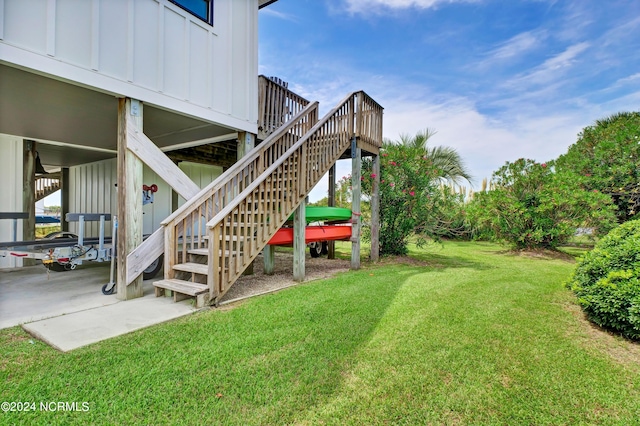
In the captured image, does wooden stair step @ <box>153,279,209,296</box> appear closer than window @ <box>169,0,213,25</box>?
Yes

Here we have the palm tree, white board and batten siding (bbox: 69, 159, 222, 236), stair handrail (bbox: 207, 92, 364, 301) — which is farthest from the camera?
the palm tree

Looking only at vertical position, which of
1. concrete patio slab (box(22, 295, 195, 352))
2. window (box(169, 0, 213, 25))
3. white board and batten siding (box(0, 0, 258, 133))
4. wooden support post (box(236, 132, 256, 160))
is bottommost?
concrete patio slab (box(22, 295, 195, 352))

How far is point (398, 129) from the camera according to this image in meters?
14.0

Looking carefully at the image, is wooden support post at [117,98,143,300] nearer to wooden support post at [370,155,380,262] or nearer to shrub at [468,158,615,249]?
wooden support post at [370,155,380,262]

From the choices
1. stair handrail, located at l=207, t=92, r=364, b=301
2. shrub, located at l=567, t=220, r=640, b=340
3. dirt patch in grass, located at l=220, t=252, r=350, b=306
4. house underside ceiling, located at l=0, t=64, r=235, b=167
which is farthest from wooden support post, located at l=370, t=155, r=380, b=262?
shrub, located at l=567, t=220, r=640, b=340

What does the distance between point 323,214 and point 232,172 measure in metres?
1.96

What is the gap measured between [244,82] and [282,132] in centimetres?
107

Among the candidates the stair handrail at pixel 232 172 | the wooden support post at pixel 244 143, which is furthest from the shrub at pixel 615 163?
the wooden support post at pixel 244 143

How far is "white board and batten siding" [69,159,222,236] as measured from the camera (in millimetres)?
8078

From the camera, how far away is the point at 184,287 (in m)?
3.66

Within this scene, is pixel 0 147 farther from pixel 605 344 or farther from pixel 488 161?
pixel 488 161

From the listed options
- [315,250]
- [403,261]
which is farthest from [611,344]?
[315,250]

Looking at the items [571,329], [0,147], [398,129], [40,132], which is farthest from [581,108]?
[0,147]

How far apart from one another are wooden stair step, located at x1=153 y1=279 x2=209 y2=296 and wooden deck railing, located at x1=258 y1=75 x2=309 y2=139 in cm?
332
